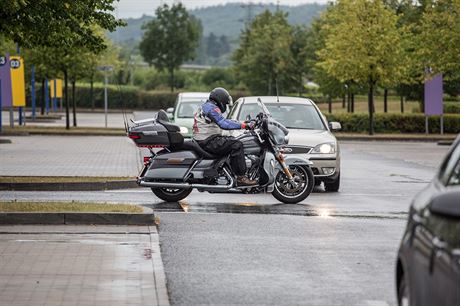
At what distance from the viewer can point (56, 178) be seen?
65.8 ft

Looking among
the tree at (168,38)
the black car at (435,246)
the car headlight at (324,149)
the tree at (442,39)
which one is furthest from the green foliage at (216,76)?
the black car at (435,246)

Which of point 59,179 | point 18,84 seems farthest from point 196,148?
point 18,84

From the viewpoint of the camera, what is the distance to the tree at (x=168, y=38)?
10075 cm

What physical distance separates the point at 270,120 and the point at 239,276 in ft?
22.8

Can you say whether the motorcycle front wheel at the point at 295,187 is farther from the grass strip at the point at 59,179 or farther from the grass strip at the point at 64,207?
the grass strip at the point at 59,179

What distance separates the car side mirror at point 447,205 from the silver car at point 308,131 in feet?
42.5

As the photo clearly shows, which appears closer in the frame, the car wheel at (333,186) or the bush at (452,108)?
the car wheel at (333,186)

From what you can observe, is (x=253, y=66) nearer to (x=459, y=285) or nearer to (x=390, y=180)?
(x=390, y=180)

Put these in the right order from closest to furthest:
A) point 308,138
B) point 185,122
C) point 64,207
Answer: point 64,207, point 308,138, point 185,122

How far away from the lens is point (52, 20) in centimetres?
1941

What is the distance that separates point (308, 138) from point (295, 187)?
2.89 m

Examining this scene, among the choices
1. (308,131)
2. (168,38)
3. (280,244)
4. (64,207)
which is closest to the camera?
(280,244)

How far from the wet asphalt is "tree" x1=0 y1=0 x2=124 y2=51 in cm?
278

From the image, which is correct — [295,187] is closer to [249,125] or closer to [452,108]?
[249,125]
